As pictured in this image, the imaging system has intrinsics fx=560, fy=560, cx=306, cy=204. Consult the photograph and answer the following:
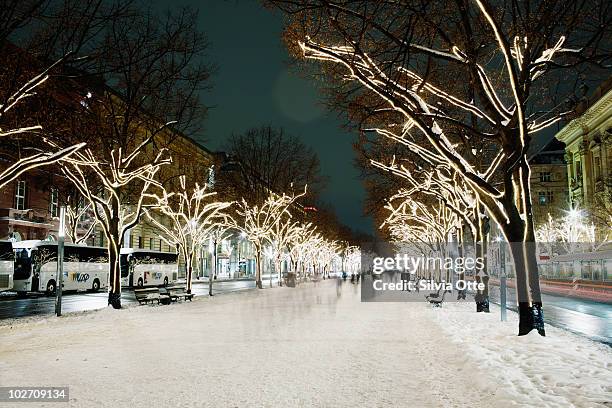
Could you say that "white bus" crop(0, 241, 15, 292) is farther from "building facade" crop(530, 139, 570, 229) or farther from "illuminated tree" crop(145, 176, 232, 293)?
"building facade" crop(530, 139, 570, 229)

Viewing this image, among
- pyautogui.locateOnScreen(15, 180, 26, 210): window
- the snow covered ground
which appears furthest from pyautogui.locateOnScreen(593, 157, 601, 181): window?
pyautogui.locateOnScreen(15, 180, 26, 210): window

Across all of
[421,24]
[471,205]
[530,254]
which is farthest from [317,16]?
[471,205]

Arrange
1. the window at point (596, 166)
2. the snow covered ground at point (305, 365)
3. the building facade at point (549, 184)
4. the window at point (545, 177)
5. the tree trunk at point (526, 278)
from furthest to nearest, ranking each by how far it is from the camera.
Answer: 1. the window at point (545, 177)
2. the building facade at point (549, 184)
3. the window at point (596, 166)
4. the tree trunk at point (526, 278)
5. the snow covered ground at point (305, 365)

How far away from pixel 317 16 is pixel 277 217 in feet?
114

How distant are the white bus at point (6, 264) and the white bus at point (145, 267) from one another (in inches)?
411

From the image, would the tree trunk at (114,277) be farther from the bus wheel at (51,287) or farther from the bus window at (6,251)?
the bus wheel at (51,287)

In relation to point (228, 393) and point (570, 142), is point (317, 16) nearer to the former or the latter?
point (228, 393)

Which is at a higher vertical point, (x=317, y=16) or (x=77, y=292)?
(x=317, y=16)

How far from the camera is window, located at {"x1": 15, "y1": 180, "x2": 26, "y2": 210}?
156 feet

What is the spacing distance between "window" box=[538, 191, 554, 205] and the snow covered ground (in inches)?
3688

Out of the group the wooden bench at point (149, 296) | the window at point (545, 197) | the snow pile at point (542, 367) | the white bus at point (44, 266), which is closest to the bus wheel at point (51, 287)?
the white bus at point (44, 266)

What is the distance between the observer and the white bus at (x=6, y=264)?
3531 centimetres

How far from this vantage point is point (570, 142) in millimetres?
78625

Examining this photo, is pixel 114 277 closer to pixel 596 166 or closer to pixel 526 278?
pixel 526 278
